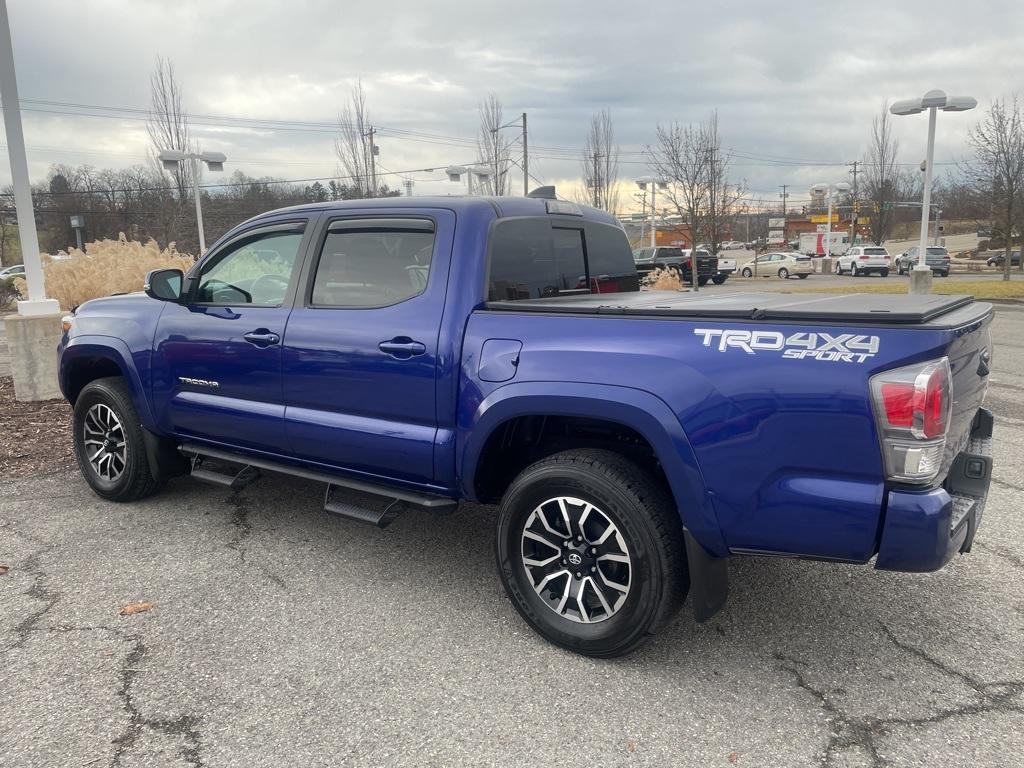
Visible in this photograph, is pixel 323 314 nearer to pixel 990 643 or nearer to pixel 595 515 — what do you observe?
pixel 595 515

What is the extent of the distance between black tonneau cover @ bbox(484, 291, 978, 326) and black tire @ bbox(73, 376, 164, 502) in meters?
2.84

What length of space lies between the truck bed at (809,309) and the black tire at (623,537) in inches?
25.0

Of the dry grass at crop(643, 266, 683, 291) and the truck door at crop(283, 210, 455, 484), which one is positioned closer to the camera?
the truck door at crop(283, 210, 455, 484)

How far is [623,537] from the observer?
2.98m

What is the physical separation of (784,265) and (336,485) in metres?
42.1

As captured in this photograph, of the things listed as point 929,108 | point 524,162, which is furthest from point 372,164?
point 929,108

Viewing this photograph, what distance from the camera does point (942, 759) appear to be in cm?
247

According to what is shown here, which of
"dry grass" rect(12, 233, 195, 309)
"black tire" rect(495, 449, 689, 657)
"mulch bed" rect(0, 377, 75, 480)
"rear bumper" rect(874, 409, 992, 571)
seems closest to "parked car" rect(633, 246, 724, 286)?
"dry grass" rect(12, 233, 195, 309)

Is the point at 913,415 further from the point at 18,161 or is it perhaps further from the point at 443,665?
the point at 18,161

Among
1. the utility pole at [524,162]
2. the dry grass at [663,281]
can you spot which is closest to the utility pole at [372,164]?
the utility pole at [524,162]

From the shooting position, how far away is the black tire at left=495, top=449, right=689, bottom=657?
115 inches

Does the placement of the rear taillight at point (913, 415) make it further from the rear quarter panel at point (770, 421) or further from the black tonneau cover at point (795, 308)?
the black tonneau cover at point (795, 308)

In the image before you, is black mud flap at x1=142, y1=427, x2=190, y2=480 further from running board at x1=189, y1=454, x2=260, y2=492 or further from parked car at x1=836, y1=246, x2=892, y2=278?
parked car at x1=836, y1=246, x2=892, y2=278

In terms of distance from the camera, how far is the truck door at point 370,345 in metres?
3.49
